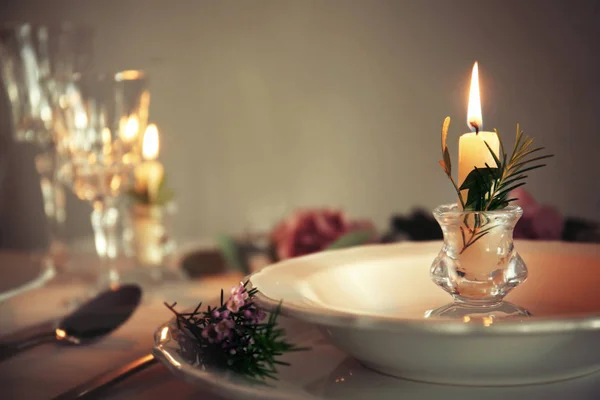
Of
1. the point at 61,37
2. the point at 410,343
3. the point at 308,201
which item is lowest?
the point at 308,201

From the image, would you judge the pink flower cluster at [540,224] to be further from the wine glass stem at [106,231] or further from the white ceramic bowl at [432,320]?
the wine glass stem at [106,231]

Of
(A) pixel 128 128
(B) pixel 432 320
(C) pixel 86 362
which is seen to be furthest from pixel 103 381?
(A) pixel 128 128

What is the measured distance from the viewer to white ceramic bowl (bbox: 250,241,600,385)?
0.87ft

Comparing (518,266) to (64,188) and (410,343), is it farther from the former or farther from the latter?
(64,188)

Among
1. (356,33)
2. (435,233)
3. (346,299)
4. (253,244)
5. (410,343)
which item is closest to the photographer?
(410,343)

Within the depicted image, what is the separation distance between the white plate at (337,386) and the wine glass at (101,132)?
1.45 ft

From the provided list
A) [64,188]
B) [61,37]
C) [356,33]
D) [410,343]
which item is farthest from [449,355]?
[64,188]

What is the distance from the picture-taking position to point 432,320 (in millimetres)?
265

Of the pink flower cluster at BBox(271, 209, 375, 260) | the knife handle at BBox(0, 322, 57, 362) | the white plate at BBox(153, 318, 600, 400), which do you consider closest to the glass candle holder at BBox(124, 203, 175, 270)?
the pink flower cluster at BBox(271, 209, 375, 260)

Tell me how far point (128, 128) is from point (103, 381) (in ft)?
1.47

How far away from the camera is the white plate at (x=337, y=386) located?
0.95 ft

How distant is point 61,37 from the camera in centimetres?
88

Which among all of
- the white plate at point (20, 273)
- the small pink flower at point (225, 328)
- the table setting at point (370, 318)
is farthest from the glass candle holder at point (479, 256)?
the white plate at point (20, 273)

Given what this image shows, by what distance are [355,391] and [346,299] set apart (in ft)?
0.29
